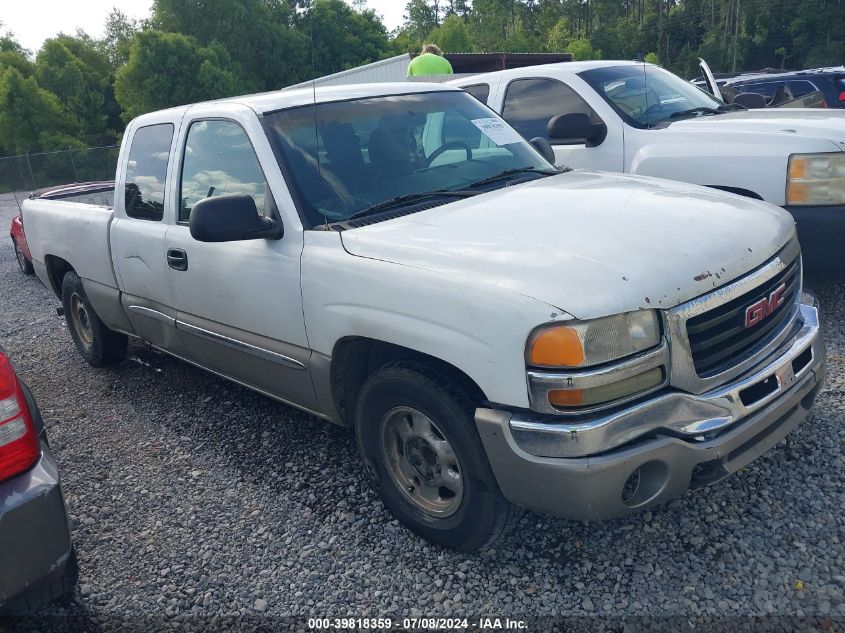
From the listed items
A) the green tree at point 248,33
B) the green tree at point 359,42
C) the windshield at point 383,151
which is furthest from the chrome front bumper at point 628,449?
the green tree at point 359,42

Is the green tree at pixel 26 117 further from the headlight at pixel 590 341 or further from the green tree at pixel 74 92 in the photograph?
the headlight at pixel 590 341

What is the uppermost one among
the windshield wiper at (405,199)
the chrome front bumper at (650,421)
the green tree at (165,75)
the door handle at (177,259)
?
the green tree at (165,75)

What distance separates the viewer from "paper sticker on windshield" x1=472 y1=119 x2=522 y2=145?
13.1 ft

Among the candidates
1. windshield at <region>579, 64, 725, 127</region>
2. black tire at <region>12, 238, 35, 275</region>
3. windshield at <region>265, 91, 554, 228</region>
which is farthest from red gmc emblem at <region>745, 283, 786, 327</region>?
black tire at <region>12, 238, 35, 275</region>

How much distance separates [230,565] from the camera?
306 cm

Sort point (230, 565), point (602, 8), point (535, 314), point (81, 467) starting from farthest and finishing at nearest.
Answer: point (602, 8) < point (81, 467) < point (230, 565) < point (535, 314)

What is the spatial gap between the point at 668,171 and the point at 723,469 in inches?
125

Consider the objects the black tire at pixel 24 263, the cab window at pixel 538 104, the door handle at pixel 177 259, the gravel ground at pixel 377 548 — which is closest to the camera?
the gravel ground at pixel 377 548

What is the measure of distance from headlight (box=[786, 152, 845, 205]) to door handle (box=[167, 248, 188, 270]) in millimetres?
3759

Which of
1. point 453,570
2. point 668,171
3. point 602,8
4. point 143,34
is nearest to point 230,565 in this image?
point 453,570

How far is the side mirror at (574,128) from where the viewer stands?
5.38 m

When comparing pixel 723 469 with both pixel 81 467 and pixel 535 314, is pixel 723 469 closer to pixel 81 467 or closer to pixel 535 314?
pixel 535 314

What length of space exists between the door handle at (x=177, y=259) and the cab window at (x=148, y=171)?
310 mm

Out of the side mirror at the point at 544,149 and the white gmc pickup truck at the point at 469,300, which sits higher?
the side mirror at the point at 544,149
